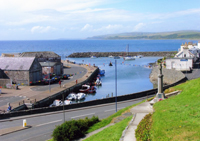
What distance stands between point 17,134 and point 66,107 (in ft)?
31.4

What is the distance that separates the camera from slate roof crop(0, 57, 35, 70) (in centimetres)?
4909

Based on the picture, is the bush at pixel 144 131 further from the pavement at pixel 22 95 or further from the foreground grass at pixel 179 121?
the pavement at pixel 22 95

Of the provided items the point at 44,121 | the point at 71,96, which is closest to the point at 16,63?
the point at 71,96

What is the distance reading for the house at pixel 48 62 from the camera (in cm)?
6160

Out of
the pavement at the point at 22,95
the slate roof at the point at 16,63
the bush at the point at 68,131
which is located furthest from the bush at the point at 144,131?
the slate roof at the point at 16,63

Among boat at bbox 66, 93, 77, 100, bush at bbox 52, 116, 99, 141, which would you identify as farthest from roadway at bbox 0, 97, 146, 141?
boat at bbox 66, 93, 77, 100

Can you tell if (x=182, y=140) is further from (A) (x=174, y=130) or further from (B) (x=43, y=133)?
(B) (x=43, y=133)

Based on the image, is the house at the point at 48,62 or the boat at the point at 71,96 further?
the house at the point at 48,62

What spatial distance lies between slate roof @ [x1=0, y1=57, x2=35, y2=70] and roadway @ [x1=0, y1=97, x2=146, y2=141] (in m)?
23.2

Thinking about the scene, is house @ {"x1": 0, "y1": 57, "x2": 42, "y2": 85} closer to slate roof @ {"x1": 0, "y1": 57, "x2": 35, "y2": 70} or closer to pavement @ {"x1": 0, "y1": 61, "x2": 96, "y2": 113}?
slate roof @ {"x1": 0, "y1": 57, "x2": 35, "y2": 70}

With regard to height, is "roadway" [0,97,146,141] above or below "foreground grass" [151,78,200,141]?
below

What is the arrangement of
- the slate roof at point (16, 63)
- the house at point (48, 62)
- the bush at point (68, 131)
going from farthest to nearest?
the house at point (48, 62)
the slate roof at point (16, 63)
the bush at point (68, 131)

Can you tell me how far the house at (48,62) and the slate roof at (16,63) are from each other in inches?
→ 438

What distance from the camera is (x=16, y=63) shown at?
5034cm
